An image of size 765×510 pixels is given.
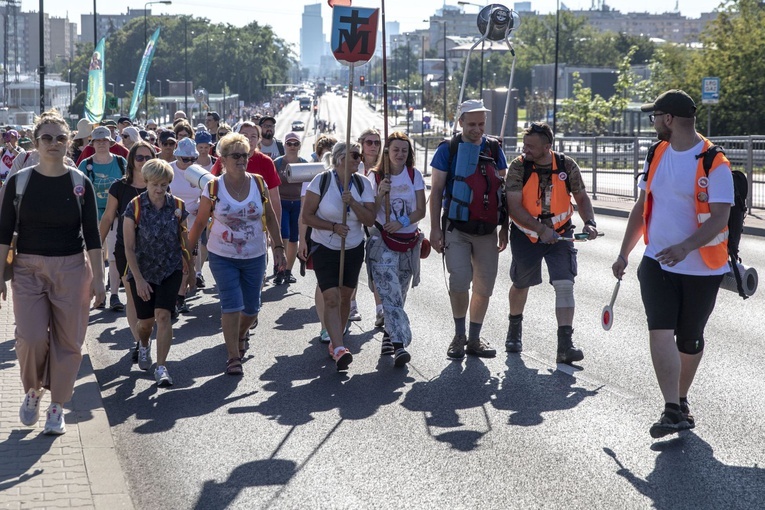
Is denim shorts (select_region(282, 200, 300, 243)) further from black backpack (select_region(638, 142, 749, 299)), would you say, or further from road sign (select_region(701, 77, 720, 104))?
road sign (select_region(701, 77, 720, 104))

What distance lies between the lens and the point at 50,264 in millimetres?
6492

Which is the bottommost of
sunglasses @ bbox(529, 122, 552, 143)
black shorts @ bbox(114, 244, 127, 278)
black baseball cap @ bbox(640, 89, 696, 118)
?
black shorts @ bbox(114, 244, 127, 278)

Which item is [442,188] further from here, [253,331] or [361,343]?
[253,331]

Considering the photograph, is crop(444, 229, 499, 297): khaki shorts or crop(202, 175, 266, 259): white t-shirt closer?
crop(202, 175, 266, 259): white t-shirt

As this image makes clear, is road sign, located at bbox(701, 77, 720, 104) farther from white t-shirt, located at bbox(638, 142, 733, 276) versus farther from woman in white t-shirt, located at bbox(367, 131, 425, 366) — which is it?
white t-shirt, located at bbox(638, 142, 733, 276)

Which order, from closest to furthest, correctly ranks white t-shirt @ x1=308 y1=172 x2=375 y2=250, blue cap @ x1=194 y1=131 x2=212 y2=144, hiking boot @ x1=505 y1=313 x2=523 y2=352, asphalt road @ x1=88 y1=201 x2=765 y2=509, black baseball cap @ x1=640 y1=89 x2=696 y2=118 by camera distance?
asphalt road @ x1=88 y1=201 x2=765 y2=509
black baseball cap @ x1=640 y1=89 x2=696 y2=118
white t-shirt @ x1=308 y1=172 x2=375 y2=250
hiking boot @ x1=505 y1=313 x2=523 y2=352
blue cap @ x1=194 y1=131 x2=212 y2=144

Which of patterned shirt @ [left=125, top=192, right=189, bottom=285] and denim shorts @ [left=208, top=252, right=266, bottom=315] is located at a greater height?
patterned shirt @ [left=125, top=192, right=189, bottom=285]

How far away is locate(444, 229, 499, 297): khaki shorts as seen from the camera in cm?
852

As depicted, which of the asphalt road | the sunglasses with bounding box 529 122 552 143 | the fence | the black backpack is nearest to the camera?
the asphalt road

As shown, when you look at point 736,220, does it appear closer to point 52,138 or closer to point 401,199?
point 401,199

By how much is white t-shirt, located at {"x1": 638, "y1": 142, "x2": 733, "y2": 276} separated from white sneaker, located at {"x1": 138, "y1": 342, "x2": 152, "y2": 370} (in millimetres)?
3941

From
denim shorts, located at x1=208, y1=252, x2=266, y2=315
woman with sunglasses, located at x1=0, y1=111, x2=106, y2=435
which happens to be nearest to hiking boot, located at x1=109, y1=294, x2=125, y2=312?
denim shorts, located at x1=208, y1=252, x2=266, y2=315

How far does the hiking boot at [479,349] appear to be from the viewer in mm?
8586

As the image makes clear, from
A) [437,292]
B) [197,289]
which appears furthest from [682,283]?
[197,289]
